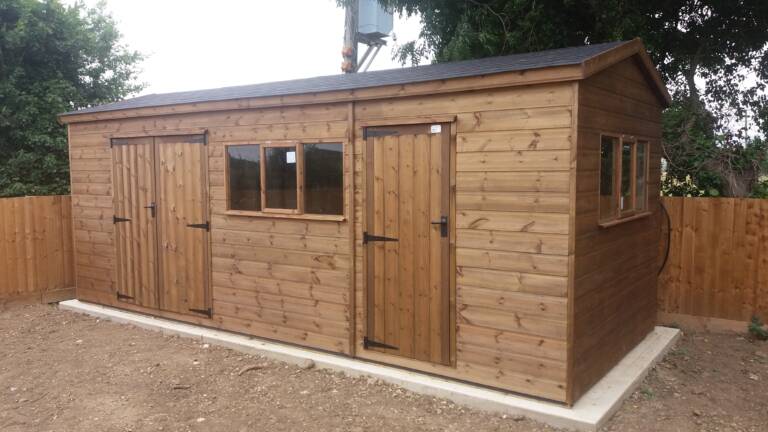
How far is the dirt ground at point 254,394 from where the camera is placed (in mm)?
4270

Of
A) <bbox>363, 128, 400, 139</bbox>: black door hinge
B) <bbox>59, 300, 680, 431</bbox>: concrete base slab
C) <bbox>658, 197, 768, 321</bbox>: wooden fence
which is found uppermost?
<bbox>363, 128, 400, 139</bbox>: black door hinge

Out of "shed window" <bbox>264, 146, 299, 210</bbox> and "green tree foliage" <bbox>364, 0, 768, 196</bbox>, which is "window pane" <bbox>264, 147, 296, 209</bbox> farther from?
"green tree foliage" <bbox>364, 0, 768, 196</bbox>

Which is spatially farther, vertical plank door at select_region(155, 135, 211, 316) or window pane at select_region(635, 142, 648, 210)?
vertical plank door at select_region(155, 135, 211, 316)

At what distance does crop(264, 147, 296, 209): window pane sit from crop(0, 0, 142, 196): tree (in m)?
8.16

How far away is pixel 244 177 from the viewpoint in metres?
5.92

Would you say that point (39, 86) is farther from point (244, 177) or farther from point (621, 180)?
point (621, 180)

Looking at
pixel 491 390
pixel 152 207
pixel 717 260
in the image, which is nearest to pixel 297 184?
pixel 152 207

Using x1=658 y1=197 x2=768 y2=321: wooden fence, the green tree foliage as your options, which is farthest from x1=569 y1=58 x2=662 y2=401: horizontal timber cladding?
the green tree foliage

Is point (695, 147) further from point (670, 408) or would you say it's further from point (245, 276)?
point (245, 276)

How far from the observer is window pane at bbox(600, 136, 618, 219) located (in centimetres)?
460

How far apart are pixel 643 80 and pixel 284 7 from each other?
2449 centimetres

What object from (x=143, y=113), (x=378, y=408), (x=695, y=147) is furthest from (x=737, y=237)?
Result: (x=143, y=113)

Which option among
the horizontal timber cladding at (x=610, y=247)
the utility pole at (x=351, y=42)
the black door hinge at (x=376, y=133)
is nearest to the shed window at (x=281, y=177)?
the black door hinge at (x=376, y=133)

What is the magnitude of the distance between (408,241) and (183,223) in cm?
278
